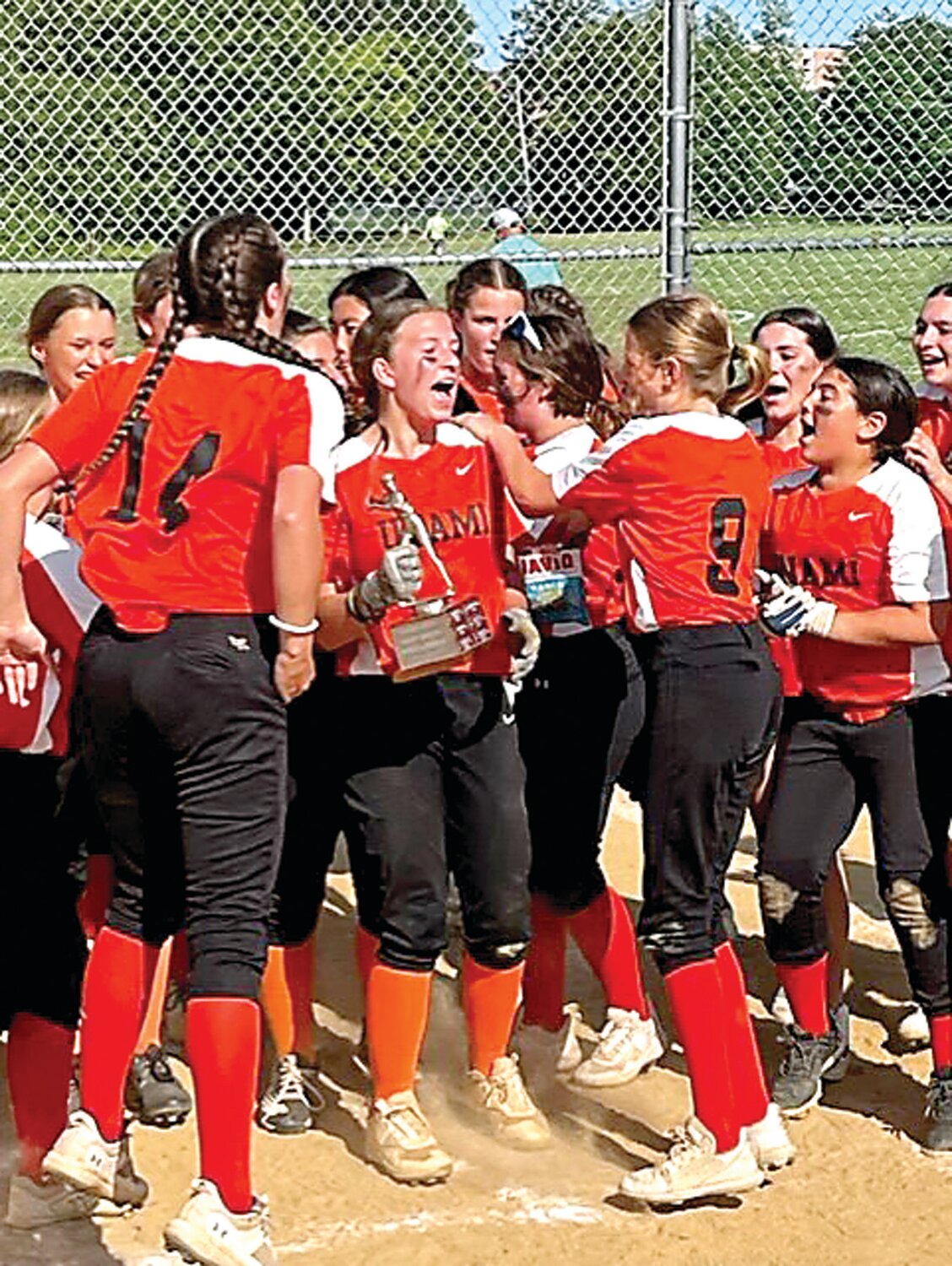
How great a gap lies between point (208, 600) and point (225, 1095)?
0.95 m

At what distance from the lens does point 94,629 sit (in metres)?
4.20

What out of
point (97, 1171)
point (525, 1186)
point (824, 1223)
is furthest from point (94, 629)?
point (824, 1223)

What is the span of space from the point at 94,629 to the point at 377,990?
1174mm

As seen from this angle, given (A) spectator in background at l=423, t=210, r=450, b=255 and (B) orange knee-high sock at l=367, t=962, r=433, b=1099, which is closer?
(B) orange knee-high sock at l=367, t=962, r=433, b=1099

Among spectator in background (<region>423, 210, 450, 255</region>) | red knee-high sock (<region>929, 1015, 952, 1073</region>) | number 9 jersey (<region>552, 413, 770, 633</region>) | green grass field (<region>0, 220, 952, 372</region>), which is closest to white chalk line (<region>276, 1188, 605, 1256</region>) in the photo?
red knee-high sock (<region>929, 1015, 952, 1073</region>)

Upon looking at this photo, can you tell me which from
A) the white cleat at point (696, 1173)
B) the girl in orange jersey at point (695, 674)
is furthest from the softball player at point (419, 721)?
the white cleat at point (696, 1173)

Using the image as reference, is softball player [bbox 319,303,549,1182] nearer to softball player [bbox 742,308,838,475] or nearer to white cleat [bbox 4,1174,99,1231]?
white cleat [bbox 4,1174,99,1231]

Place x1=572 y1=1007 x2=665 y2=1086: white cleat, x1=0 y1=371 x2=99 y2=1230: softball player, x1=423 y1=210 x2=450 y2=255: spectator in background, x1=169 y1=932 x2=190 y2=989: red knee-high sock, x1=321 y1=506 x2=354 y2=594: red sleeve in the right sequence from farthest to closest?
1. x1=423 y1=210 x2=450 y2=255: spectator in background
2. x1=169 y1=932 x2=190 y2=989: red knee-high sock
3. x1=572 y1=1007 x2=665 y2=1086: white cleat
4. x1=321 y1=506 x2=354 y2=594: red sleeve
5. x1=0 y1=371 x2=99 y2=1230: softball player

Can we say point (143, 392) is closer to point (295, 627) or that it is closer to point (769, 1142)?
point (295, 627)

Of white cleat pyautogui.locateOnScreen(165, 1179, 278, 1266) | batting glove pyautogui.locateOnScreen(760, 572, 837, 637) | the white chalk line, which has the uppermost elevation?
batting glove pyautogui.locateOnScreen(760, 572, 837, 637)

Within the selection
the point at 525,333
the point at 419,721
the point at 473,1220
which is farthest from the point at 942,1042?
the point at 525,333

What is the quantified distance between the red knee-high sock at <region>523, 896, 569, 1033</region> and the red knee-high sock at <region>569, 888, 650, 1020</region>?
0.19 feet

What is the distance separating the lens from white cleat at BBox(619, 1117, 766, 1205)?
4547 millimetres

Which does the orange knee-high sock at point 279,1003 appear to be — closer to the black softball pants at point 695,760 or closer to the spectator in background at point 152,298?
the black softball pants at point 695,760
